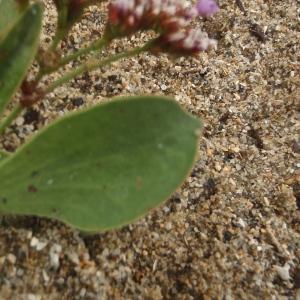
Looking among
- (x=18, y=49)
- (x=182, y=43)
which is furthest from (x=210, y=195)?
(x=18, y=49)

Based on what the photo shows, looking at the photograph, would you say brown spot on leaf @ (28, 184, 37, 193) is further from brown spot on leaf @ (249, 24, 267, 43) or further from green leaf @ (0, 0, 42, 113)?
brown spot on leaf @ (249, 24, 267, 43)

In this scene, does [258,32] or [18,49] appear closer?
[18,49]

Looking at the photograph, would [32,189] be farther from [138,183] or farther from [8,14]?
[8,14]

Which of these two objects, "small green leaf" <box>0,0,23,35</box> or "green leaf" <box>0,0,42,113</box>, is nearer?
"green leaf" <box>0,0,42,113</box>

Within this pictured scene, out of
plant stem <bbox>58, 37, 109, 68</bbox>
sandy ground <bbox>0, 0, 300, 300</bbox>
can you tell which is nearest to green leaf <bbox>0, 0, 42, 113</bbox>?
plant stem <bbox>58, 37, 109, 68</bbox>

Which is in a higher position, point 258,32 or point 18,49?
point 18,49

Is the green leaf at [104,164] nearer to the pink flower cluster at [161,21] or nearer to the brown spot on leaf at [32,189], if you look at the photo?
the brown spot on leaf at [32,189]

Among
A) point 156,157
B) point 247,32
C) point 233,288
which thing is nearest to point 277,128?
point 247,32
